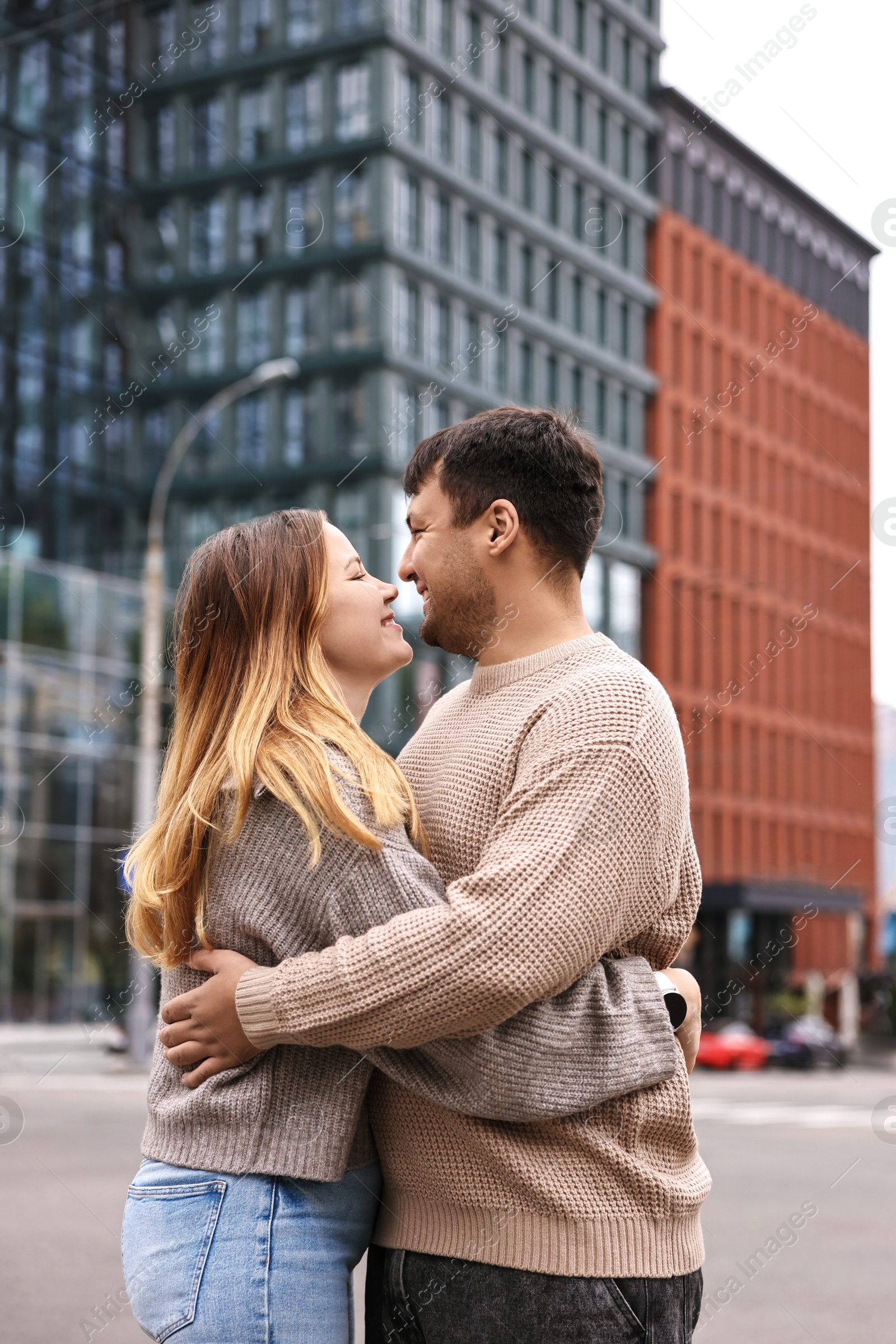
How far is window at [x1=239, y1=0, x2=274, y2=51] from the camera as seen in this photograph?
128ft

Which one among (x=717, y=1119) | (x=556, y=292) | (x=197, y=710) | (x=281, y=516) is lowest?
(x=717, y=1119)

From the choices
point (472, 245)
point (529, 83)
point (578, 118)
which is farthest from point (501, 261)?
point (578, 118)

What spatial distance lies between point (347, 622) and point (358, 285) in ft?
118

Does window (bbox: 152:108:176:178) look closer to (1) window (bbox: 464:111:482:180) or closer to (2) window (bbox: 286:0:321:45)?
(2) window (bbox: 286:0:321:45)

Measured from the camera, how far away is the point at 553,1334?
2064 mm

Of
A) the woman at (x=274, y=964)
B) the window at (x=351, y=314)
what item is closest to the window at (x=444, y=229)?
the window at (x=351, y=314)

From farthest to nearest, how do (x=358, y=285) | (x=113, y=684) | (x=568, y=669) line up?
1. (x=358, y=285)
2. (x=113, y=684)
3. (x=568, y=669)

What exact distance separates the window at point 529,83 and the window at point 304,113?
728 centimetres

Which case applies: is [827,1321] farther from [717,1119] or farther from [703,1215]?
[717,1119]

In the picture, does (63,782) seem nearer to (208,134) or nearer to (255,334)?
(255,334)

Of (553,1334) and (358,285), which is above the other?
(358,285)

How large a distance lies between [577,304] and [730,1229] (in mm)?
39262

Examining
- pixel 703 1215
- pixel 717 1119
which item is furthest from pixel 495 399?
pixel 703 1215

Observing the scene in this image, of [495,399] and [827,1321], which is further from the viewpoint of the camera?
[495,399]
